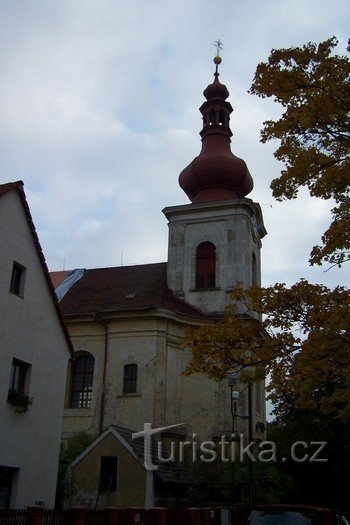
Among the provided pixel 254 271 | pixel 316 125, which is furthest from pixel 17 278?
pixel 254 271

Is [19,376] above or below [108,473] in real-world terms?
above

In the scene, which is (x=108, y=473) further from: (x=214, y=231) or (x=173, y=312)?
(x=214, y=231)

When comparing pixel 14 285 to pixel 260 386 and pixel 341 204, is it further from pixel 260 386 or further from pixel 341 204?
pixel 260 386

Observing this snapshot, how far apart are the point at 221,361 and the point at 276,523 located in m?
3.06

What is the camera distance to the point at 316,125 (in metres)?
10.1

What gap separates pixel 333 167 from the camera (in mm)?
10047

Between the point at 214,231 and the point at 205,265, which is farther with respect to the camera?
the point at 214,231

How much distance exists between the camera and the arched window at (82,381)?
28319 mm

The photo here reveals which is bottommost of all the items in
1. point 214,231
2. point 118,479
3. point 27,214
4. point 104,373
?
point 118,479

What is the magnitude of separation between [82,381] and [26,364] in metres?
12.0

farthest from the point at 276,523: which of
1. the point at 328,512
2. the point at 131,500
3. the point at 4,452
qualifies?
the point at 131,500

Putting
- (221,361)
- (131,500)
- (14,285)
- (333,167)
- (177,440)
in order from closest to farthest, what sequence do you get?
1. (333,167)
2. (221,361)
3. (14,285)
4. (131,500)
5. (177,440)

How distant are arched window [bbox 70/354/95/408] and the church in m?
0.05

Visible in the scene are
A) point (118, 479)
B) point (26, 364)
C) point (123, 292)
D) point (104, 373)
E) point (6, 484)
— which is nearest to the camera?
point (6, 484)
